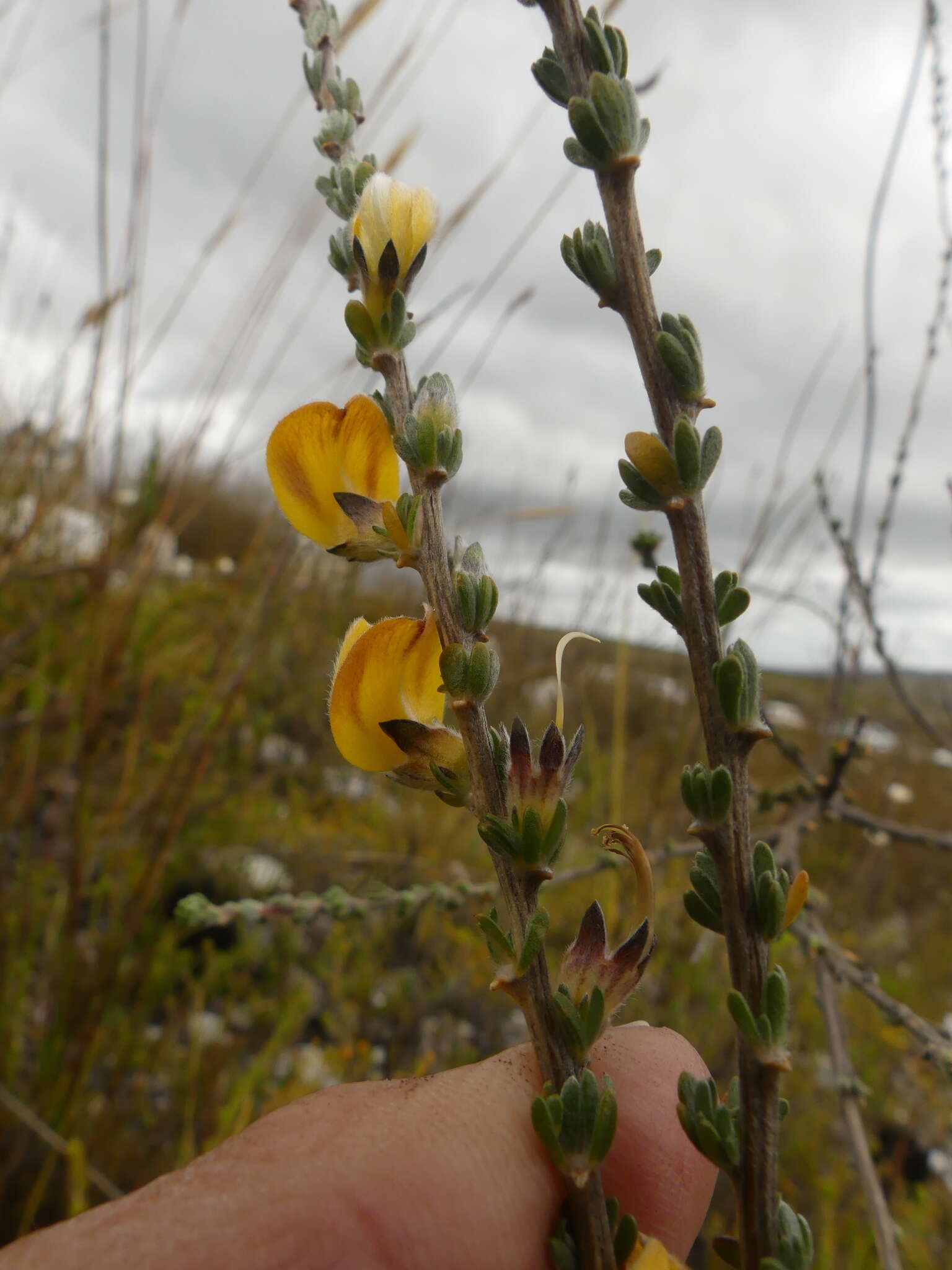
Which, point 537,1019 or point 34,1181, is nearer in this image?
point 537,1019

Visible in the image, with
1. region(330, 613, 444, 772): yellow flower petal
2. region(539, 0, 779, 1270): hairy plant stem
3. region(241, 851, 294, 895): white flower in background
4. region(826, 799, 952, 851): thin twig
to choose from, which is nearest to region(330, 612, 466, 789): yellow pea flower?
region(330, 613, 444, 772): yellow flower petal

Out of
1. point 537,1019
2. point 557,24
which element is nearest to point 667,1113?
point 537,1019

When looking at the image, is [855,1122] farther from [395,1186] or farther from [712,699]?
[712,699]

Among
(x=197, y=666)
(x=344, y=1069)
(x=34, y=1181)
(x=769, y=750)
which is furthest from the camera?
(x=769, y=750)

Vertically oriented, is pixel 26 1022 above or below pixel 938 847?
below

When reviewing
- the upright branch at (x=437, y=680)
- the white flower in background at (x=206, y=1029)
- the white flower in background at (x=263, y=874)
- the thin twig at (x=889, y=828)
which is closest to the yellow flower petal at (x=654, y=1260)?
the upright branch at (x=437, y=680)

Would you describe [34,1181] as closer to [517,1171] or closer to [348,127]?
[517,1171]
